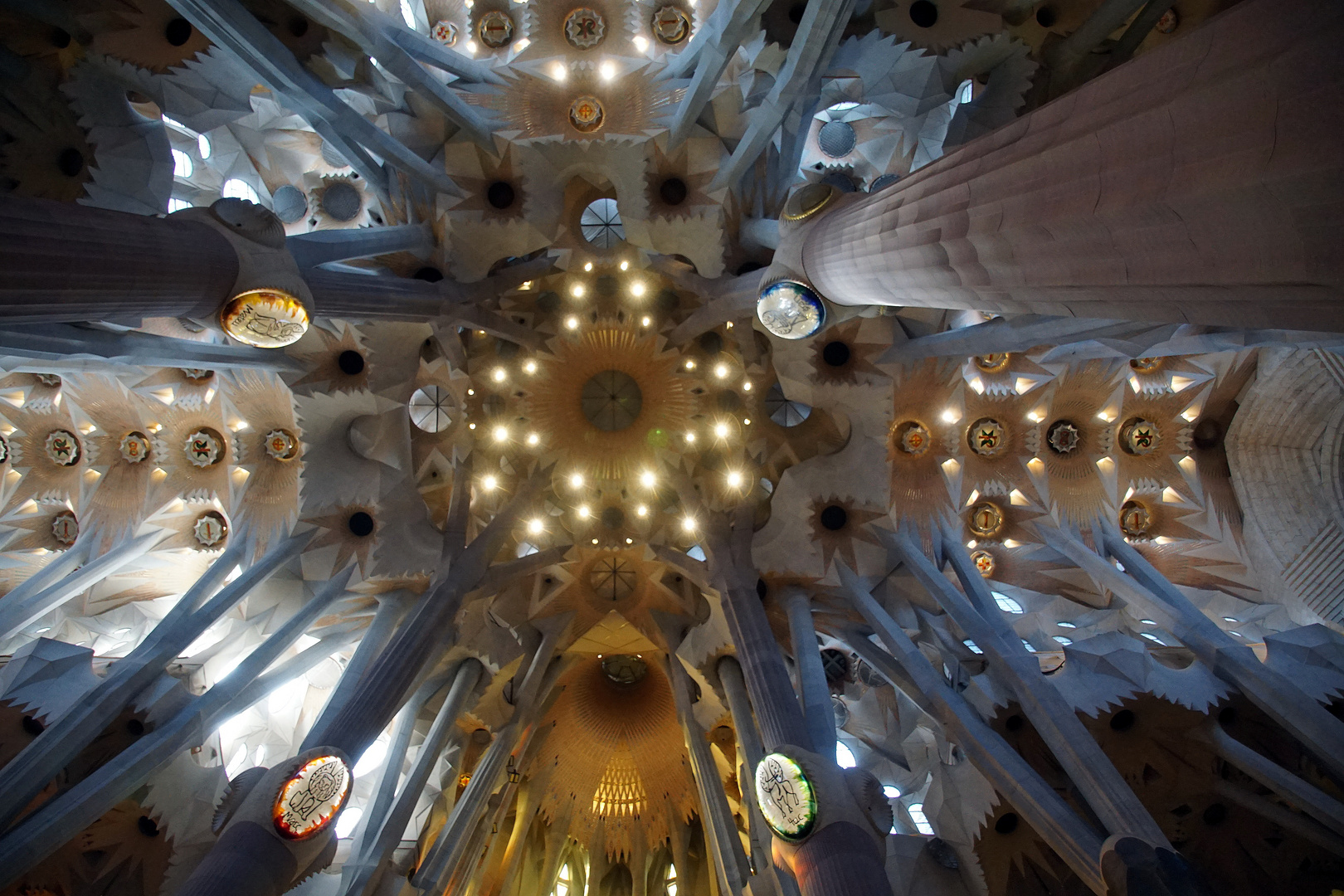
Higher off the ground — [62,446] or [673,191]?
[673,191]

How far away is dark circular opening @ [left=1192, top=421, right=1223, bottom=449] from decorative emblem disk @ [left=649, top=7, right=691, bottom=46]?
1308cm

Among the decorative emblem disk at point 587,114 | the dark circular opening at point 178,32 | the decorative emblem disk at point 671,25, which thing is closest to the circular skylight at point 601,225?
the decorative emblem disk at point 587,114

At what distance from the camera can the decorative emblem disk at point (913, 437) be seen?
1216 cm

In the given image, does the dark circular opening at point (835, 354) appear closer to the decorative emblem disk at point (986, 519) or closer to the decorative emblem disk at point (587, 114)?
the decorative emblem disk at point (986, 519)

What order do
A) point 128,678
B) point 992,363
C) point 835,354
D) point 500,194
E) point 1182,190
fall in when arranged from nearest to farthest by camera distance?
1. point 1182,190
2. point 128,678
3. point 500,194
4. point 835,354
5. point 992,363

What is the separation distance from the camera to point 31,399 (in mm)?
12648

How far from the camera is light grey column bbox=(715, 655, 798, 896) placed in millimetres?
9711

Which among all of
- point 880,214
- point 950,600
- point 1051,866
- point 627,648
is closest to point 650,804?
point 627,648

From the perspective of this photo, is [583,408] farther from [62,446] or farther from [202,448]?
[62,446]

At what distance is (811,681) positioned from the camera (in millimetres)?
9328

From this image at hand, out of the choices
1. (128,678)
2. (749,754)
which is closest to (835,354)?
(749,754)

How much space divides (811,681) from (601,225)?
33.7ft

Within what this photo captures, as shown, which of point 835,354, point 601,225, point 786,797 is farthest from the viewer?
point 601,225

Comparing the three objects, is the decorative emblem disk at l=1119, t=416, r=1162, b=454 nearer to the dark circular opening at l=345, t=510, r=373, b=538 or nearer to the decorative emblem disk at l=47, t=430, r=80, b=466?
the dark circular opening at l=345, t=510, r=373, b=538
